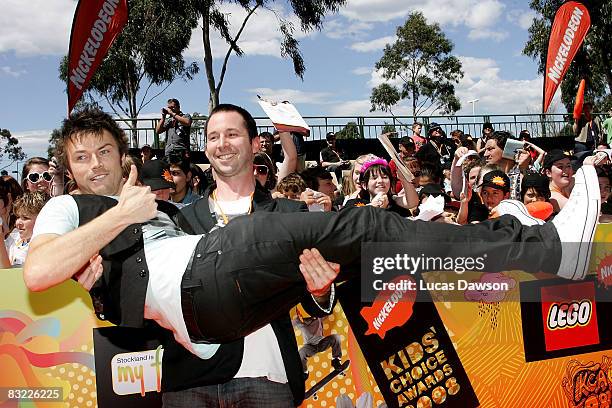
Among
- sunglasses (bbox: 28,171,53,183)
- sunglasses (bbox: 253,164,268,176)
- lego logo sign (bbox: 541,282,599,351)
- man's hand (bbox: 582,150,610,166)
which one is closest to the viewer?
man's hand (bbox: 582,150,610,166)

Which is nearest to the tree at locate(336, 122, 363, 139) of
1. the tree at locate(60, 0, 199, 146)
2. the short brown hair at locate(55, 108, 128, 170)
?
the tree at locate(60, 0, 199, 146)

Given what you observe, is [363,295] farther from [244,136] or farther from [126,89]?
[126,89]

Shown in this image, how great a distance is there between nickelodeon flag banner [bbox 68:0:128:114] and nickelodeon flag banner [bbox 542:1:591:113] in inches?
305

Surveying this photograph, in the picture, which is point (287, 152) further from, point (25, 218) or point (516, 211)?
point (25, 218)

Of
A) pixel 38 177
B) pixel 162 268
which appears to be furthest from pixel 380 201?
pixel 38 177

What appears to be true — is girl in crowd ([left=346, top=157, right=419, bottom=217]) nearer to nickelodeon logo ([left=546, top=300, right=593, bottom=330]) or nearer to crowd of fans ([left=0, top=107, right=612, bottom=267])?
crowd of fans ([left=0, top=107, right=612, bottom=267])

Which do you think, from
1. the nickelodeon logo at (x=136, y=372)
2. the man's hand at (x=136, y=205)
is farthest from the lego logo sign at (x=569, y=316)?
the man's hand at (x=136, y=205)

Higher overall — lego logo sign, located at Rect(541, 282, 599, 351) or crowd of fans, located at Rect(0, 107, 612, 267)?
crowd of fans, located at Rect(0, 107, 612, 267)

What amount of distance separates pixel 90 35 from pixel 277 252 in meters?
8.08

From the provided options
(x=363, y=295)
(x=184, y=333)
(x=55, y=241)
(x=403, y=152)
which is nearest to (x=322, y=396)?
(x=363, y=295)

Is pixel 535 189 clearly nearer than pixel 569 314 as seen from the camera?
No

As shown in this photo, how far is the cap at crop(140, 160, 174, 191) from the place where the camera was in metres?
4.15

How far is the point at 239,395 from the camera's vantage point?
2.52 m

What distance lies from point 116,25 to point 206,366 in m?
8.07
